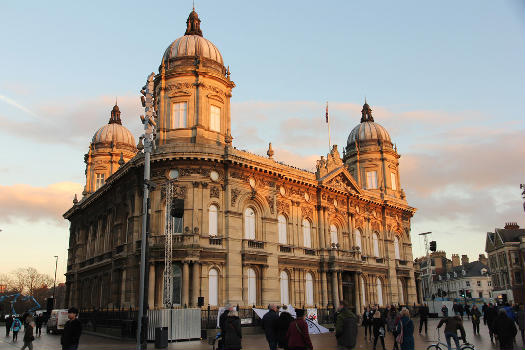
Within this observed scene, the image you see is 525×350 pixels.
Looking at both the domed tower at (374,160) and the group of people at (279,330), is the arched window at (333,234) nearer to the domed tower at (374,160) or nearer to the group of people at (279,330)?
the domed tower at (374,160)

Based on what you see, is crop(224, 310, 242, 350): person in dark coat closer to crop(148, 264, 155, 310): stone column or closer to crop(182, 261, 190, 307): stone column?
crop(182, 261, 190, 307): stone column

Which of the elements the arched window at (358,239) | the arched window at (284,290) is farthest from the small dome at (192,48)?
the arched window at (358,239)

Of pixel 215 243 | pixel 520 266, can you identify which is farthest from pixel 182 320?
pixel 520 266

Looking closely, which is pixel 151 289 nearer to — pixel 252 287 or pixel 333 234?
pixel 252 287

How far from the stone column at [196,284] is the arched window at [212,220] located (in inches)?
113

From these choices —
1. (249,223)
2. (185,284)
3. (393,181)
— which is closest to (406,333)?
(185,284)

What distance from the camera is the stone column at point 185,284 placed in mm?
30192

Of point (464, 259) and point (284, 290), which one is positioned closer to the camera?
point (284, 290)

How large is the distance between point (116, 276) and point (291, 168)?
16.6 meters

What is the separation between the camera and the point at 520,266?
250 ft

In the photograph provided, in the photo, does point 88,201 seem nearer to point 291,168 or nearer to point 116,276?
point 116,276

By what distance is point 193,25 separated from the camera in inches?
1593

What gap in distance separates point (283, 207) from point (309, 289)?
7199 mm

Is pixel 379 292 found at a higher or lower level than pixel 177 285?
lower
